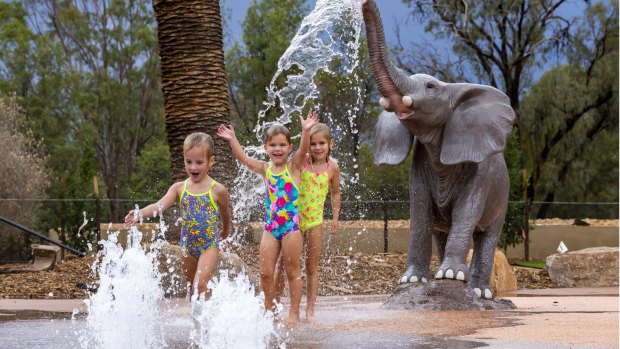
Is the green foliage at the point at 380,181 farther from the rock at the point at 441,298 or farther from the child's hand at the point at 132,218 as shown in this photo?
the child's hand at the point at 132,218

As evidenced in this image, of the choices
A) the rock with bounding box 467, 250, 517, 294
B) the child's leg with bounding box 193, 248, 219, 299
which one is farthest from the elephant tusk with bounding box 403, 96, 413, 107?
the rock with bounding box 467, 250, 517, 294

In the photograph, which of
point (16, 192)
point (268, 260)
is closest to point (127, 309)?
point (268, 260)

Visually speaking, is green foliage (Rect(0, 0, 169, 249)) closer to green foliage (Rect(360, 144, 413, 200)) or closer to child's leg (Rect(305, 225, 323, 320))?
green foliage (Rect(360, 144, 413, 200))

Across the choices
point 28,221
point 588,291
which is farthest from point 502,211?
point 28,221

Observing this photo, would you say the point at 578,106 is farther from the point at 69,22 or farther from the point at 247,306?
the point at 247,306

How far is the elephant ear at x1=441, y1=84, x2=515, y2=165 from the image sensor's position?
8.77m

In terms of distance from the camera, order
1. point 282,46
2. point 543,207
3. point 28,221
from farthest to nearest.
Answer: point 282,46 → point 543,207 → point 28,221

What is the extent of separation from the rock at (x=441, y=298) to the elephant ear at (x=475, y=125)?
1.07m

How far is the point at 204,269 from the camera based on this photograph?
648cm

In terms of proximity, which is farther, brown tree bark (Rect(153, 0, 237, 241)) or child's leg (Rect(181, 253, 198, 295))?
brown tree bark (Rect(153, 0, 237, 241))

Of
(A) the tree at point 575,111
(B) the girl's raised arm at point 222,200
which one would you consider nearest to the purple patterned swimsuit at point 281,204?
(B) the girl's raised arm at point 222,200

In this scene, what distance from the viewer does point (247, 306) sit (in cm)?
609

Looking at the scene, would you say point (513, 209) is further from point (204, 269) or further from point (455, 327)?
point (204, 269)

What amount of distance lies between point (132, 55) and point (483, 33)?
1898cm
